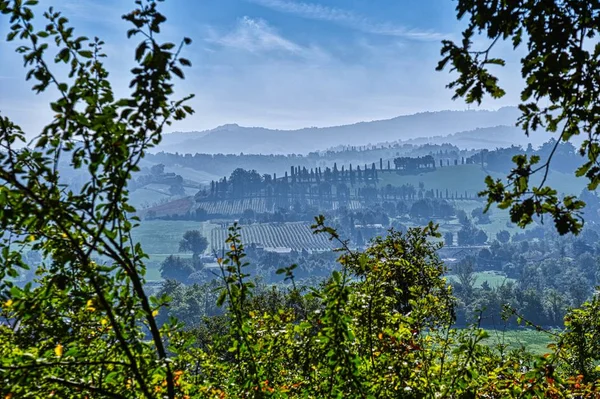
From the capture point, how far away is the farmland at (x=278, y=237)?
578ft

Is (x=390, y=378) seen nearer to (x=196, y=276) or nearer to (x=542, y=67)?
(x=542, y=67)

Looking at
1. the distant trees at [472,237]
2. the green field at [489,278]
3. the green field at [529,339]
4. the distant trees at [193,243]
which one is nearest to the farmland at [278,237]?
the distant trees at [193,243]

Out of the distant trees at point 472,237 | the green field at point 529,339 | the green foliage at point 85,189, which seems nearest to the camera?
the green foliage at point 85,189

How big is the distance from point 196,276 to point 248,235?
144 ft

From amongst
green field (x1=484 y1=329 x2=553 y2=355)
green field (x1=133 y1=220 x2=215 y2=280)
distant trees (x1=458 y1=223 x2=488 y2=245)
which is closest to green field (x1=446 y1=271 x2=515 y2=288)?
distant trees (x1=458 y1=223 x2=488 y2=245)

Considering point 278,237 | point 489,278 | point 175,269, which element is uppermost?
point 278,237

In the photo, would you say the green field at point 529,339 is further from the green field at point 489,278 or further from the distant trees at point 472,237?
the distant trees at point 472,237

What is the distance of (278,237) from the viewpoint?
185m

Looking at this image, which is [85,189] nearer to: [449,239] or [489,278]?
[489,278]

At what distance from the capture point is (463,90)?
2.89 metres

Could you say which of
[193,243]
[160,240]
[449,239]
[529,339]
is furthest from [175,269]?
[529,339]

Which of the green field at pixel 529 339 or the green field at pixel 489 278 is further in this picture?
the green field at pixel 489 278

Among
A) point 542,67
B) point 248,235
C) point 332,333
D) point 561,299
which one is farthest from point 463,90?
point 248,235

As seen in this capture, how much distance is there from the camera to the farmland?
17612cm
